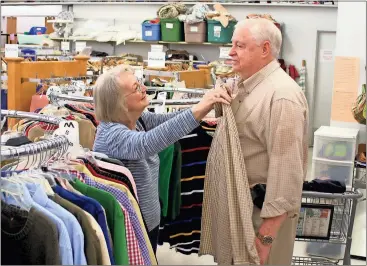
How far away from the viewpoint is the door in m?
Answer: 8.86

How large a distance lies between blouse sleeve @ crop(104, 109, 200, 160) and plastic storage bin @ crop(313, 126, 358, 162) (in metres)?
3.57

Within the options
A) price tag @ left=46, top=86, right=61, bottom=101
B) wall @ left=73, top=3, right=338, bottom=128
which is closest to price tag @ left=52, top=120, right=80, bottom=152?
price tag @ left=46, top=86, right=61, bottom=101

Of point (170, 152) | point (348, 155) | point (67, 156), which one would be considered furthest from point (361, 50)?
point (67, 156)

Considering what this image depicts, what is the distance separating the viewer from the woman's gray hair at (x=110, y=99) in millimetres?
2438

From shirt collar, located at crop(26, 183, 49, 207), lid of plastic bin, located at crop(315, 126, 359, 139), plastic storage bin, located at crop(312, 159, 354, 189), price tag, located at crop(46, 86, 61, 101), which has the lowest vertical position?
plastic storage bin, located at crop(312, 159, 354, 189)

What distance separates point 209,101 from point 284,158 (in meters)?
0.40

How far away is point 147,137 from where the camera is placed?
7.61ft

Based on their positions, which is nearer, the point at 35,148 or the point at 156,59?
the point at 35,148

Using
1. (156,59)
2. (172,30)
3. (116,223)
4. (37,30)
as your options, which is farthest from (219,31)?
(116,223)

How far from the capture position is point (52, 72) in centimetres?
515

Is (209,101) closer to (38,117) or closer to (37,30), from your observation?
(38,117)

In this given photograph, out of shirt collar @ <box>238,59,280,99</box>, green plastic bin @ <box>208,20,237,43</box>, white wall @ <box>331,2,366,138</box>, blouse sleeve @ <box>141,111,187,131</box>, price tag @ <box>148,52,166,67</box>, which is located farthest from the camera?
green plastic bin @ <box>208,20,237,43</box>

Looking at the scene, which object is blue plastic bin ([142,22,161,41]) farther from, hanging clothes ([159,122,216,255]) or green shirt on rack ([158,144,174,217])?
green shirt on rack ([158,144,174,217])

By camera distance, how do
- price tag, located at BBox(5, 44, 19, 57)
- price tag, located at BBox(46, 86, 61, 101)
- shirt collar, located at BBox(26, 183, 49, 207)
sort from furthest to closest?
1. price tag, located at BBox(5, 44, 19, 57)
2. price tag, located at BBox(46, 86, 61, 101)
3. shirt collar, located at BBox(26, 183, 49, 207)
